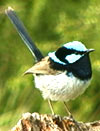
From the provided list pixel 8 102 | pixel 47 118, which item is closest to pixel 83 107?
pixel 8 102

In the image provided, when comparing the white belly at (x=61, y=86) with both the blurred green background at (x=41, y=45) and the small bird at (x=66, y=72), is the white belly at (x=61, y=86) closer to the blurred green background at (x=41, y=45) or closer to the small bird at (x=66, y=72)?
the small bird at (x=66, y=72)

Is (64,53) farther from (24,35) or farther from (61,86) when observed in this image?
(24,35)

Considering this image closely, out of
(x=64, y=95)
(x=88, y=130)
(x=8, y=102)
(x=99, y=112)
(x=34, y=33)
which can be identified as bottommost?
(x=88, y=130)

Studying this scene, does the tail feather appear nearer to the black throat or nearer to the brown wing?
the brown wing

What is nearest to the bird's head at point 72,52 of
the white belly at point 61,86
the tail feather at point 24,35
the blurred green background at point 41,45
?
the white belly at point 61,86

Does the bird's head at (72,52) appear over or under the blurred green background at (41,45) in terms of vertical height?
under

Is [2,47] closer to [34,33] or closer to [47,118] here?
[34,33]

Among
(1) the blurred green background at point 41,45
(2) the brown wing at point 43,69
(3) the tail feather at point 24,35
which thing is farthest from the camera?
(1) the blurred green background at point 41,45
